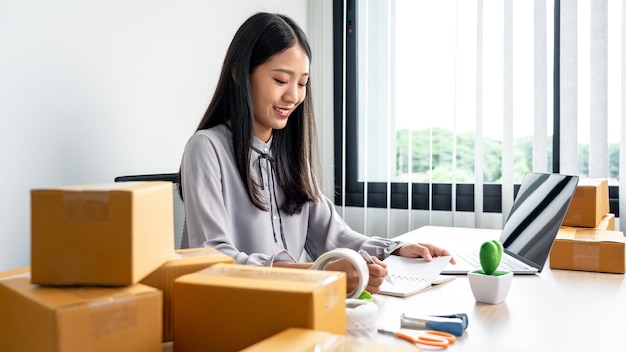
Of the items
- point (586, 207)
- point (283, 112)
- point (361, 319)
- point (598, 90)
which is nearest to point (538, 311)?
point (361, 319)

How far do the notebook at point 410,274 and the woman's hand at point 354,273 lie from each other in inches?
2.0

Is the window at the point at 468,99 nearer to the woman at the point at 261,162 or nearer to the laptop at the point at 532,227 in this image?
the laptop at the point at 532,227

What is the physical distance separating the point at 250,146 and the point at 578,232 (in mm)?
935

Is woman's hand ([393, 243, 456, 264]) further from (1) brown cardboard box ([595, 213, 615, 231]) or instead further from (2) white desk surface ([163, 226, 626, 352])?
(1) brown cardboard box ([595, 213, 615, 231])

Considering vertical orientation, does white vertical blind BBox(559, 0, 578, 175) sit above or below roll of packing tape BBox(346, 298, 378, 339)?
above

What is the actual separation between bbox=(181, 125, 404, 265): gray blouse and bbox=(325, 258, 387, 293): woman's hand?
223 millimetres

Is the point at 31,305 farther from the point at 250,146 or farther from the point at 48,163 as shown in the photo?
the point at 48,163

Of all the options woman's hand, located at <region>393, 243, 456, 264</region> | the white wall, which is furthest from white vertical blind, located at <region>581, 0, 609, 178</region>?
the white wall

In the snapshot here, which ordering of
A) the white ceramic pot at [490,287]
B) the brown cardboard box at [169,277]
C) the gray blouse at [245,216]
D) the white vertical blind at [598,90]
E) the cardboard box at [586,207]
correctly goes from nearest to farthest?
the brown cardboard box at [169,277] < the white ceramic pot at [490,287] < the gray blouse at [245,216] < the cardboard box at [586,207] < the white vertical blind at [598,90]

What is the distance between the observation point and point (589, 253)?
1.41 meters

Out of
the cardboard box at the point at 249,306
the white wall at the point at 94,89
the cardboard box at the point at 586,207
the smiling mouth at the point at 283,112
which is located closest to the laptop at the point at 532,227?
the cardboard box at the point at 586,207

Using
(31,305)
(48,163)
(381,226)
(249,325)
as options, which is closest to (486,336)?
(249,325)

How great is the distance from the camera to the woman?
1379 mm

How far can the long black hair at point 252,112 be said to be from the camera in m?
1.48
